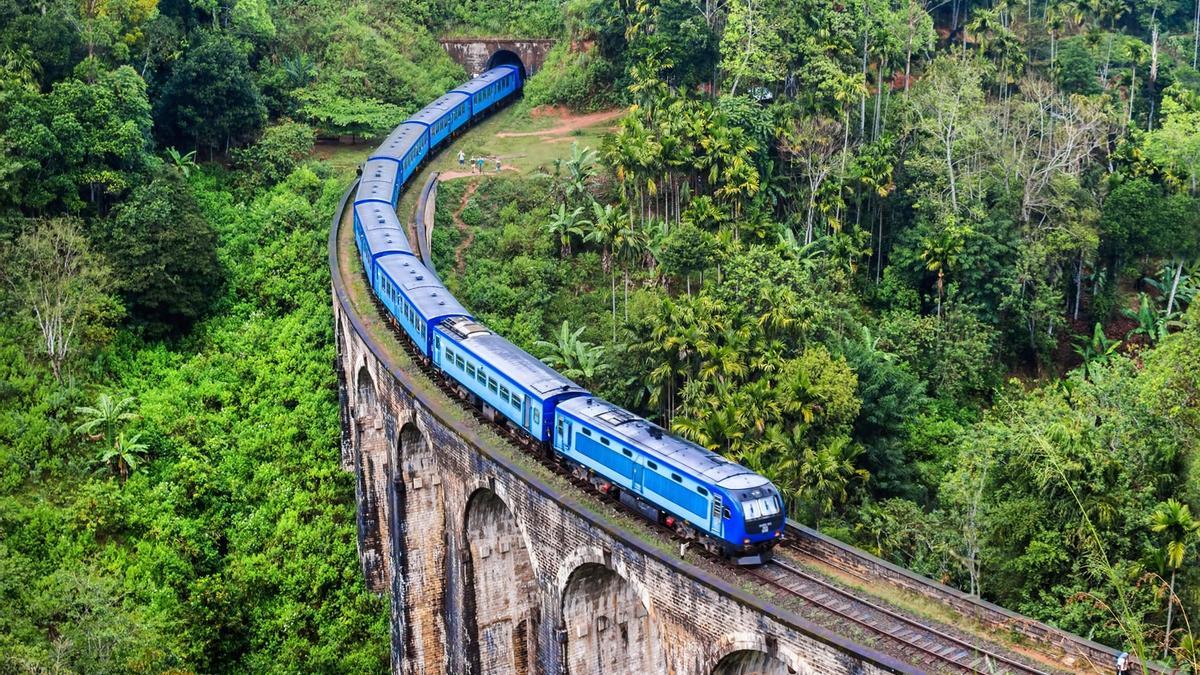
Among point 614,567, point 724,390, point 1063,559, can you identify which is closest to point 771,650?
point 614,567

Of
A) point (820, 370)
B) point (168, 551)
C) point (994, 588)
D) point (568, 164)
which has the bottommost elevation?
point (168, 551)

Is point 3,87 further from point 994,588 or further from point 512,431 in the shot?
point 994,588

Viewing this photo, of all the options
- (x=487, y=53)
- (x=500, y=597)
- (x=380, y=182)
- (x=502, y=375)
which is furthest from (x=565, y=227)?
(x=487, y=53)

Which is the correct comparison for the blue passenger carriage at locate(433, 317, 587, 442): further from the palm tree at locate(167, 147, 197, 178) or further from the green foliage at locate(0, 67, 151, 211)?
the palm tree at locate(167, 147, 197, 178)

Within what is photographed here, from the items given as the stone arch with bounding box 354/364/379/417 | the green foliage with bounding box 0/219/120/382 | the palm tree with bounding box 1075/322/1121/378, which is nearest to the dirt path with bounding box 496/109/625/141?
the green foliage with bounding box 0/219/120/382

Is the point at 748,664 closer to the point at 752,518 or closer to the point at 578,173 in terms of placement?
the point at 752,518
